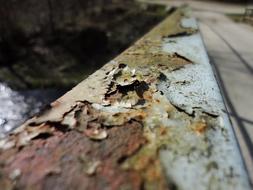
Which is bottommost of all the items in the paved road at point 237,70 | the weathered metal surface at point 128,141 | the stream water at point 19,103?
the stream water at point 19,103

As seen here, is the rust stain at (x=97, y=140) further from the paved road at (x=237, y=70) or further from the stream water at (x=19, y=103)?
the stream water at (x=19, y=103)

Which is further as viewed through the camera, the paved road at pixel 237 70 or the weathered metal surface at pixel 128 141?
the paved road at pixel 237 70

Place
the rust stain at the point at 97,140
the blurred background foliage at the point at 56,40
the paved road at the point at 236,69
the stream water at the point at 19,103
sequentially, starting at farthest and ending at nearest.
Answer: the blurred background foliage at the point at 56,40 < the stream water at the point at 19,103 < the paved road at the point at 236,69 < the rust stain at the point at 97,140

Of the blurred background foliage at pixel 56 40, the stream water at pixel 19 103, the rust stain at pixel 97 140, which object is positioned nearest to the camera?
the rust stain at pixel 97 140

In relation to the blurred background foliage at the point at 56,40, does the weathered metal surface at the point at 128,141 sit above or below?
above

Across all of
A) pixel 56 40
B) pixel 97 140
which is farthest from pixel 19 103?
pixel 97 140

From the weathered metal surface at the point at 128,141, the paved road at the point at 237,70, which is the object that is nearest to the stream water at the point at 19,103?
the paved road at the point at 237,70
